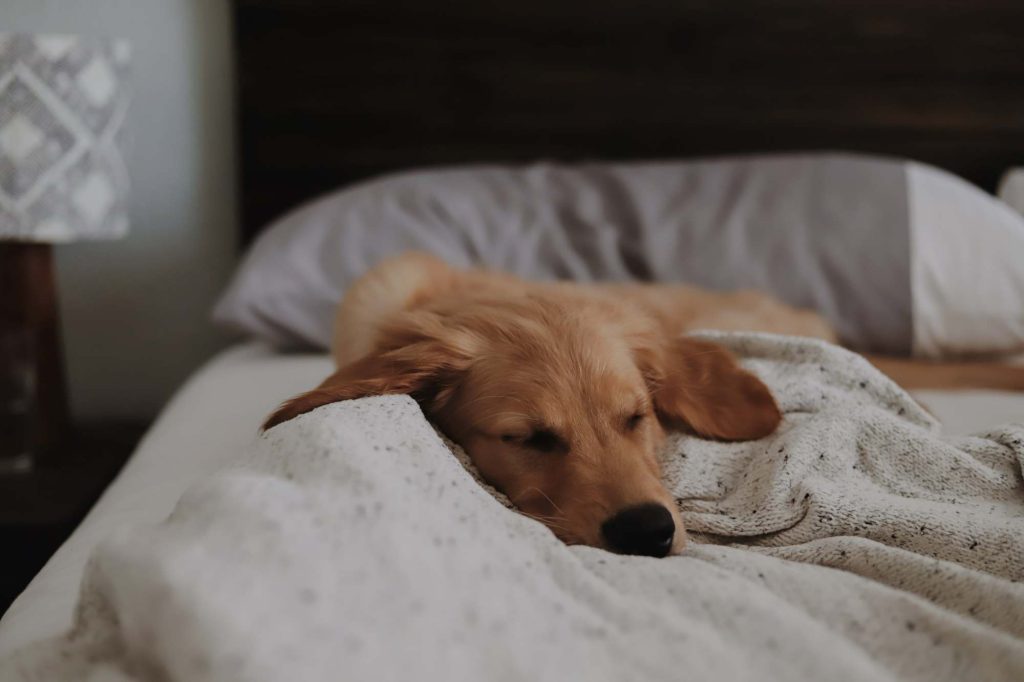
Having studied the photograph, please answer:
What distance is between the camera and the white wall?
250 cm

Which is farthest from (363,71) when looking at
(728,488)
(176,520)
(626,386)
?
(176,520)

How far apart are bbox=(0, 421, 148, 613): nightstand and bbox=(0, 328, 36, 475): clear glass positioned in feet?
0.18

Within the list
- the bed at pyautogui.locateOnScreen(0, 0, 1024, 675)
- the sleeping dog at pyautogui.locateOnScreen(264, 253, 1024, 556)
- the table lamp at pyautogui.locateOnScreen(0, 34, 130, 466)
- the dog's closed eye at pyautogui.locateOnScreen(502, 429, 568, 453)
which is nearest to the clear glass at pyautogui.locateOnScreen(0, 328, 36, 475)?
the table lamp at pyautogui.locateOnScreen(0, 34, 130, 466)

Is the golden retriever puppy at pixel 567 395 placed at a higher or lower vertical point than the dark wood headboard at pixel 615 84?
lower

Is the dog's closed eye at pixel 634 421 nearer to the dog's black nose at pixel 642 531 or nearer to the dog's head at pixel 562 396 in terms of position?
the dog's head at pixel 562 396

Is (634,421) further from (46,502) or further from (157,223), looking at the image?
(157,223)

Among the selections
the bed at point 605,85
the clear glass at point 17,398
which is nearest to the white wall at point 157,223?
the bed at point 605,85

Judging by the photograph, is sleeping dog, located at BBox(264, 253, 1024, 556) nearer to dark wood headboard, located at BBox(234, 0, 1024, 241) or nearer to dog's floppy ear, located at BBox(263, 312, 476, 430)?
dog's floppy ear, located at BBox(263, 312, 476, 430)

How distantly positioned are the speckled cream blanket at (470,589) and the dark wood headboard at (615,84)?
66.8 inches

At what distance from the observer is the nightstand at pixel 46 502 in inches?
67.6

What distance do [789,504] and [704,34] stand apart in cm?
187

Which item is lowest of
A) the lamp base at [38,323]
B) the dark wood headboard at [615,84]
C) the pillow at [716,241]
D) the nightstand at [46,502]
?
the nightstand at [46,502]

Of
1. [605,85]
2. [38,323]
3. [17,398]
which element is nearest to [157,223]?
[38,323]

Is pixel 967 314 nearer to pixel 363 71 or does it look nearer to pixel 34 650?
pixel 363 71
